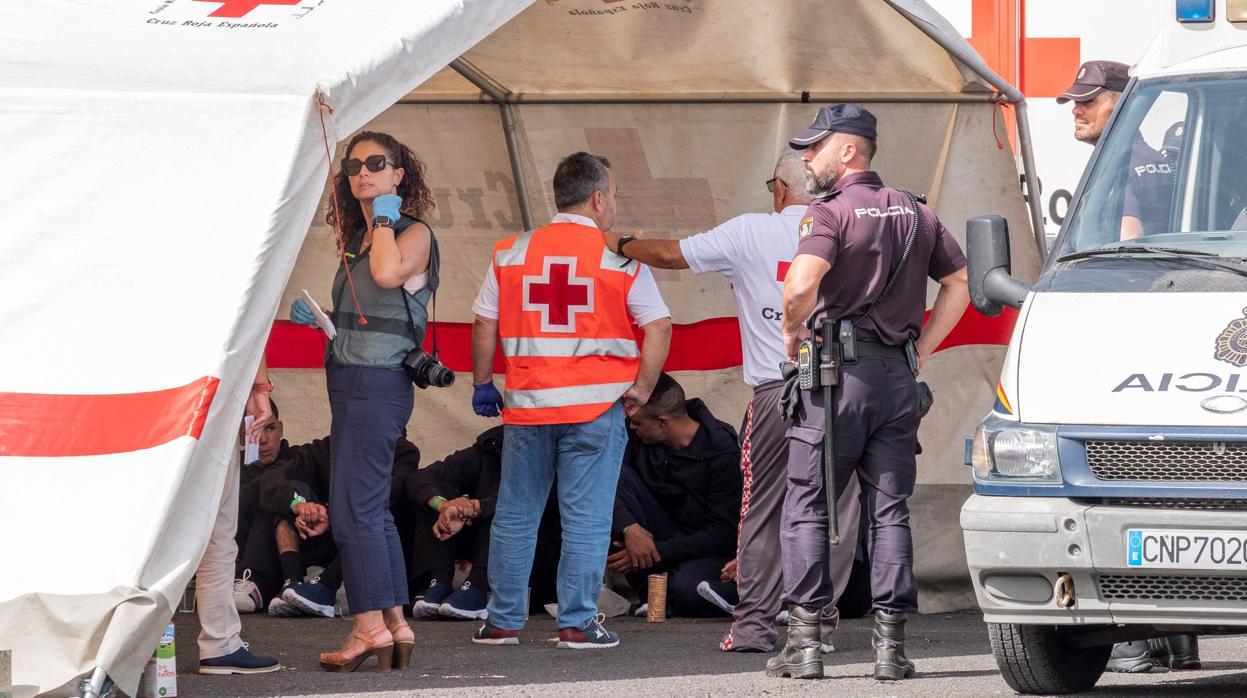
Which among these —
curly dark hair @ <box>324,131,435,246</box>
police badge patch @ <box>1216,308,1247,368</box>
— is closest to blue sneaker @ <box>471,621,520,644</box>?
curly dark hair @ <box>324,131,435,246</box>

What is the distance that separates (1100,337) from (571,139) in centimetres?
498

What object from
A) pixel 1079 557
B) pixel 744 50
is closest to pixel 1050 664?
→ pixel 1079 557

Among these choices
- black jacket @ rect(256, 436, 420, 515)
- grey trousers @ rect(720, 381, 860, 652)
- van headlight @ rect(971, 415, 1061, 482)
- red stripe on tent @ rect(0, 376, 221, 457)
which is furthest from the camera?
black jacket @ rect(256, 436, 420, 515)

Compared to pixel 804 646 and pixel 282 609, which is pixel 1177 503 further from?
pixel 282 609

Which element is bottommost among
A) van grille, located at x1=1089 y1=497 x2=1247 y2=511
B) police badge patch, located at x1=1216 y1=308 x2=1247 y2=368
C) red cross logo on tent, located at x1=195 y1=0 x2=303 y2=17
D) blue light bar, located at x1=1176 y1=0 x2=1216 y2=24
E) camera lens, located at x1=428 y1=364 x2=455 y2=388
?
van grille, located at x1=1089 y1=497 x2=1247 y2=511

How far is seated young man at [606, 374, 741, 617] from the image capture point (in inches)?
348

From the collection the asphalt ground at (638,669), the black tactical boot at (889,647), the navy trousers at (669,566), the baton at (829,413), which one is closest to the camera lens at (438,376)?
the asphalt ground at (638,669)

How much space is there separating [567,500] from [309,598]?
1878 millimetres

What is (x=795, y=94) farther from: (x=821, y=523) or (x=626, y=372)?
(x=821, y=523)

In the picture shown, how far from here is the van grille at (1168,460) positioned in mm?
5227

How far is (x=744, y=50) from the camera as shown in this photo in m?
9.40

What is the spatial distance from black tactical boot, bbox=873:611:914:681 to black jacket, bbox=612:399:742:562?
2446 millimetres

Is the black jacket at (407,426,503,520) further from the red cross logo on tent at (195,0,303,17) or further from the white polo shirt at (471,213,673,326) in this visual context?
the red cross logo on tent at (195,0,303,17)

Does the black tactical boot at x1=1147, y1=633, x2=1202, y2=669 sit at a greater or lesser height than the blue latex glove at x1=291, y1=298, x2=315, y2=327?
lesser
